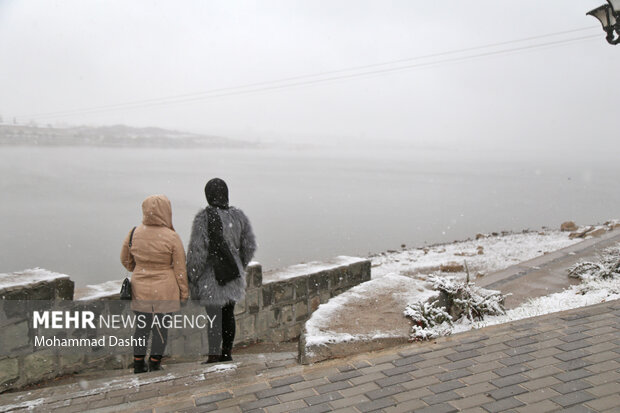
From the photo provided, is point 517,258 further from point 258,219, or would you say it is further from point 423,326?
point 258,219

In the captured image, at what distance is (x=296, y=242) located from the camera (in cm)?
2292

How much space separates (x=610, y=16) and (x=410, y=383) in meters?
5.81

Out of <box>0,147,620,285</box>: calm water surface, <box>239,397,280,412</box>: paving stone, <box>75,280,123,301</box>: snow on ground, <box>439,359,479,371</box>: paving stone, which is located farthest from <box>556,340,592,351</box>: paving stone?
<box>0,147,620,285</box>: calm water surface

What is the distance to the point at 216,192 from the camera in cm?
384

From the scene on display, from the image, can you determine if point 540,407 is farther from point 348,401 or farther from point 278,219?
point 278,219

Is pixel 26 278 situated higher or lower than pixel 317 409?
higher

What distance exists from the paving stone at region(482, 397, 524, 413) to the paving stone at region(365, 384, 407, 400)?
500 millimetres

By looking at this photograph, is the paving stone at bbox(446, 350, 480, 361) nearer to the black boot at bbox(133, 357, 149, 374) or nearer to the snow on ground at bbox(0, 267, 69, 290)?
the black boot at bbox(133, 357, 149, 374)

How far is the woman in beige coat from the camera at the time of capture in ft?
12.2

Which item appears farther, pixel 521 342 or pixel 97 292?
pixel 97 292

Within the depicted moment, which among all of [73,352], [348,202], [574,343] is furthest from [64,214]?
[574,343]

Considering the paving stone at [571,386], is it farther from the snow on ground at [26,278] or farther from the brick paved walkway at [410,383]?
the snow on ground at [26,278]

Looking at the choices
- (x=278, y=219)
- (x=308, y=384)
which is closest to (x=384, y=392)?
(x=308, y=384)

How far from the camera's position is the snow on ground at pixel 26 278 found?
3611 millimetres
